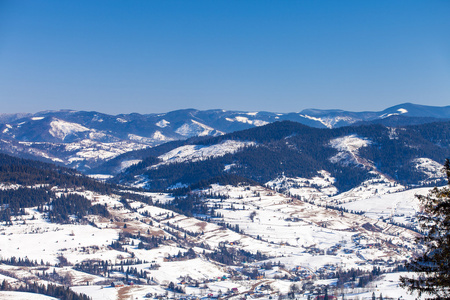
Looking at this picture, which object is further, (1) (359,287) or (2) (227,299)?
(1) (359,287)

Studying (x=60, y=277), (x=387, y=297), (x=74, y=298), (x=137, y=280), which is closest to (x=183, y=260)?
(x=137, y=280)

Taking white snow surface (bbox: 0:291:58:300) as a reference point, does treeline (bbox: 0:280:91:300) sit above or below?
below

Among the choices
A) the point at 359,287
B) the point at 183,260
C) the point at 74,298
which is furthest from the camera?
the point at 183,260

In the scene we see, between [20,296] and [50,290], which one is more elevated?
[20,296]

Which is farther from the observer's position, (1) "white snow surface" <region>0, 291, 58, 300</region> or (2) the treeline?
(2) the treeline

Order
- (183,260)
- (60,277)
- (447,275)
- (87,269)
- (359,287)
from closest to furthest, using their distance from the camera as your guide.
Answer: (447,275) < (359,287) < (60,277) < (87,269) < (183,260)

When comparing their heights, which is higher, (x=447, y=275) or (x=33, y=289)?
(x=447, y=275)

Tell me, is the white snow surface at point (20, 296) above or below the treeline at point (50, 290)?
above

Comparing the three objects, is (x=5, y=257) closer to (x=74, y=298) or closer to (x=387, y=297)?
(x=74, y=298)

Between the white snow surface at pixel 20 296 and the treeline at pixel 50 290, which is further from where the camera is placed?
the treeline at pixel 50 290

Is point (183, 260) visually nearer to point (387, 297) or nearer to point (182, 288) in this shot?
point (182, 288)

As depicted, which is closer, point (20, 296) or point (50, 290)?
point (20, 296)
